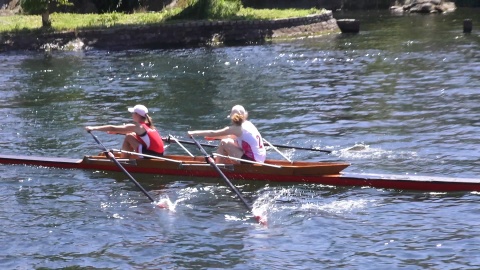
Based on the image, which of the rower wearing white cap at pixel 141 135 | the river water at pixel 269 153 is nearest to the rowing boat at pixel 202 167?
the river water at pixel 269 153

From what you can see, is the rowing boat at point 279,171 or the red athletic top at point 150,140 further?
the red athletic top at point 150,140

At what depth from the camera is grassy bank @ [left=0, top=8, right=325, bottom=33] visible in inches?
1649

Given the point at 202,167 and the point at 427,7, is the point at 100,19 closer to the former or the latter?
the point at 427,7

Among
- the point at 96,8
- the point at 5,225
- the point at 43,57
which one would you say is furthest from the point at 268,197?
the point at 96,8

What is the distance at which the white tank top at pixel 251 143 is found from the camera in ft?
55.3

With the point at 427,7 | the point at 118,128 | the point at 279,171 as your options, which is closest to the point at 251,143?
the point at 279,171

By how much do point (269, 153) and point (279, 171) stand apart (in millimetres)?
3045

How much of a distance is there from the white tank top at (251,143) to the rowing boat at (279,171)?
22 centimetres

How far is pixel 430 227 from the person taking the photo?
1403 centimetres

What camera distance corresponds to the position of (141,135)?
1786cm

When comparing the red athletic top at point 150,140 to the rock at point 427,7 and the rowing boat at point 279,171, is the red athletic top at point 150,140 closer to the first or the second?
the rowing boat at point 279,171

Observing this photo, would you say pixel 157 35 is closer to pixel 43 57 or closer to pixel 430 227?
pixel 43 57

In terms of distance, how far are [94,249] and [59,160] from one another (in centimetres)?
548

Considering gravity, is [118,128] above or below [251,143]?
above
